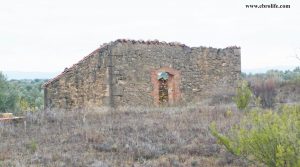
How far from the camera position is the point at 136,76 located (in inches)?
611

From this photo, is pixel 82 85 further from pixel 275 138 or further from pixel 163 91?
pixel 275 138

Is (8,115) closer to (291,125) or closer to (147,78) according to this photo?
(147,78)

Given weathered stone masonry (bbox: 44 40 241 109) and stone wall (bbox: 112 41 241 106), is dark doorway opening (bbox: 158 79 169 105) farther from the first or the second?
stone wall (bbox: 112 41 241 106)

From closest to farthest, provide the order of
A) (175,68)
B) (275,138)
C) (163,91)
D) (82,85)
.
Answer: (275,138)
(82,85)
(175,68)
(163,91)

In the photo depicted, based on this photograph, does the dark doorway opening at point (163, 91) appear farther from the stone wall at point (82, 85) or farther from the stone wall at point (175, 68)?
the stone wall at point (82, 85)

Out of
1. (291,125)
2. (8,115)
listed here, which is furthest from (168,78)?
(291,125)

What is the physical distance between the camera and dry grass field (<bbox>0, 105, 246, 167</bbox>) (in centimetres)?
709

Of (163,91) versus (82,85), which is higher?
(82,85)

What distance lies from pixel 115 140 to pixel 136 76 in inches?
278

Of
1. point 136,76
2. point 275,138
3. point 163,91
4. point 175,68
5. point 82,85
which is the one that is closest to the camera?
point 275,138

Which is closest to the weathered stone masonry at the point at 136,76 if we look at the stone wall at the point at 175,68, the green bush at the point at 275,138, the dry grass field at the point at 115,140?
the stone wall at the point at 175,68

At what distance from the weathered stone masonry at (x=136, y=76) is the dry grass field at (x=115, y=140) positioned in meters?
2.99

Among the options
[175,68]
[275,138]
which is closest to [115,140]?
[275,138]

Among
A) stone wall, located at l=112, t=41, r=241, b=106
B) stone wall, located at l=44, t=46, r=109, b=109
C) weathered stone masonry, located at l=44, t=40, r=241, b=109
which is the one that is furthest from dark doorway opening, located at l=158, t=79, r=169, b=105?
stone wall, located at l=44, t=46, r=109, b=109
